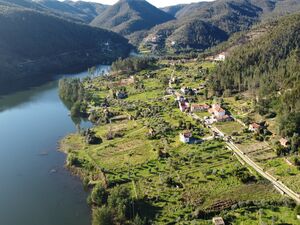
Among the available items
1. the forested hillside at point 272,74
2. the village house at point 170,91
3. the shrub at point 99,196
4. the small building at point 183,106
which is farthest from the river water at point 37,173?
the forested hillside at point 272,74

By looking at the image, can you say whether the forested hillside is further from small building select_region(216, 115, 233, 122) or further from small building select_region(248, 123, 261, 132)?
small building select_region(216, 115, 233, 122)

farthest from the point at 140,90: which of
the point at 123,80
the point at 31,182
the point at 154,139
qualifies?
the point at 31,182

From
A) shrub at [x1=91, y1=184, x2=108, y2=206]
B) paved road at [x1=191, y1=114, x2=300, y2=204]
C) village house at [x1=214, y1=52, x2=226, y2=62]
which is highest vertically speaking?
village house at [x1=214, y1=52, x2=226, y2=62]

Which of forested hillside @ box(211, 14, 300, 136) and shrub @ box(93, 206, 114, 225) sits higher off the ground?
forested hillside @ box(211, 14, 300, 136)

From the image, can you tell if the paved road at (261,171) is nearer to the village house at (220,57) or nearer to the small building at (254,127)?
the small building at (254,127)

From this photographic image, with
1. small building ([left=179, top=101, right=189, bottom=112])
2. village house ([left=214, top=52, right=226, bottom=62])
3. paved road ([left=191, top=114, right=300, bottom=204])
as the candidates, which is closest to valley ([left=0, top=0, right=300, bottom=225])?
paved road ([left=191, top=114, right=300, bottom=204])

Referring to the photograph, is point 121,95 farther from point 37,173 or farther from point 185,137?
point 37,173

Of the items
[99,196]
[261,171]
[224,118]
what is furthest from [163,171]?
[224,118]
